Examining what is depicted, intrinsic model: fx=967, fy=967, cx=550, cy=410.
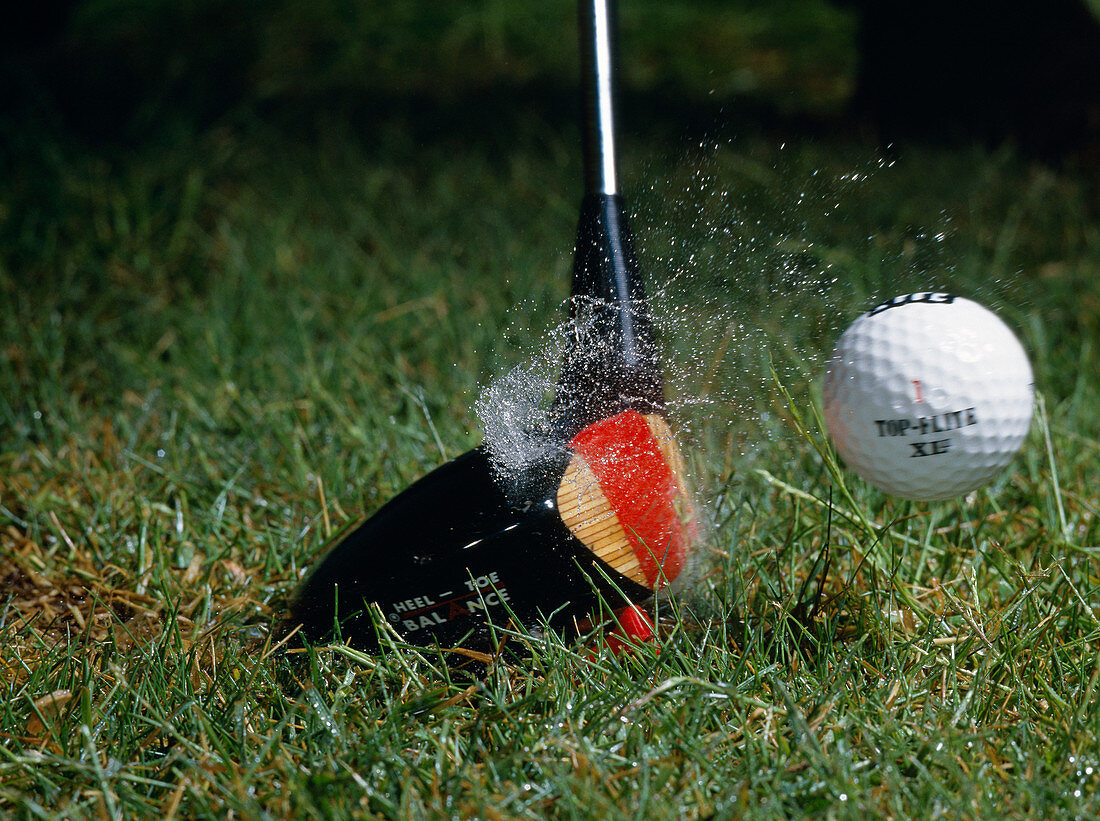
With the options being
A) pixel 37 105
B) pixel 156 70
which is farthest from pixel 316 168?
pixel 156 70

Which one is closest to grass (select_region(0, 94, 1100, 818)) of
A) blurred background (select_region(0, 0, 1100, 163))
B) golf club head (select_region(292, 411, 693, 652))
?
golf club head (select_region(292, 411, 693, 652))

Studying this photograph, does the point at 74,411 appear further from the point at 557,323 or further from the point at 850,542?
the point at 850,542

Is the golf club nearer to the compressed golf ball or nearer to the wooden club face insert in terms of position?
the wooden club face insert

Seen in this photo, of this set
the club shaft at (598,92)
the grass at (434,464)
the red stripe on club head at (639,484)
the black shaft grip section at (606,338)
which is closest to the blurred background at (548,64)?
the grass at (434,464)

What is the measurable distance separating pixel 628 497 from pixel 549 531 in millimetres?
130

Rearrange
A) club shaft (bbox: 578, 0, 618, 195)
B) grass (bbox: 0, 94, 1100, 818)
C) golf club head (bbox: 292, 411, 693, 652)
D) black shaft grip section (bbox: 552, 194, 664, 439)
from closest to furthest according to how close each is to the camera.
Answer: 1. grass (bbox: 0, 94, 1100, 818)
2. golf club head (bbox: 292, 411, 693, 652)
3. black shaft grip section (bbox: 552, 194, 664, 439)
4. club shaft (bbox: 578, 0, 618, 195)

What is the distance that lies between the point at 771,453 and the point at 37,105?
3.57 metres

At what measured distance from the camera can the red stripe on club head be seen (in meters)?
1.43

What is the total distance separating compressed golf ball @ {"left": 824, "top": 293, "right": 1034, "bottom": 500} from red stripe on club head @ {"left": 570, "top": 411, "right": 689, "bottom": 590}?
379 millimetres

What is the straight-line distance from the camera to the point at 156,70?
558 cm

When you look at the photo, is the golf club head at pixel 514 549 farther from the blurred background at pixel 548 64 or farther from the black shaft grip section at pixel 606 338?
the blurred background at pixel 548 64

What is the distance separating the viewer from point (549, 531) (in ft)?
4.55

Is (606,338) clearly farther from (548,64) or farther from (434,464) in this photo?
(548,64)

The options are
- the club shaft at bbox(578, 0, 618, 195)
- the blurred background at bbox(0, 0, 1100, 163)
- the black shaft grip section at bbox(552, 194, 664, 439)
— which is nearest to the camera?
the black shaft grip section at bbox(552, 194, 664, 439)
